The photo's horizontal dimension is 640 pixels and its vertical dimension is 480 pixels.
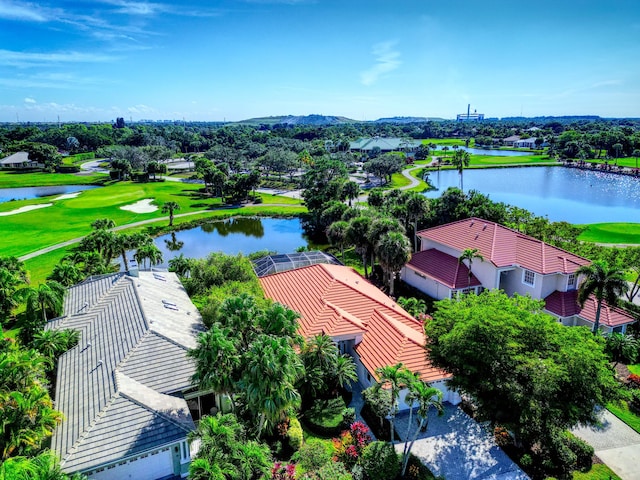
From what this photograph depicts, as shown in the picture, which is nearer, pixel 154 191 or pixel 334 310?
pixel 334 310

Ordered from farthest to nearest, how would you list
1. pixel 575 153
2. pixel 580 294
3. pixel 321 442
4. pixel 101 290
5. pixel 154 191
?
pixel 575 153 < pixel 154 191 < pixel 101 290 < pixel 580 294 < pixel 321 442

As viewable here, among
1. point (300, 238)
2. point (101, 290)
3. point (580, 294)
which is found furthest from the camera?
point (300, 238)

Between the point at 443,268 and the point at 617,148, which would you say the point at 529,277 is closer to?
the point at 443,268

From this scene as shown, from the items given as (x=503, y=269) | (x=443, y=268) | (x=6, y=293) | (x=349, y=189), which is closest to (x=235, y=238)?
(x=349, y=189)

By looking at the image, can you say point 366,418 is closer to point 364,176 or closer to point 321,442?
point 321,442

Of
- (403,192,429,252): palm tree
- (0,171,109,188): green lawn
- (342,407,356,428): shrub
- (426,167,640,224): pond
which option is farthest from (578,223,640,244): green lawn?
(0,171,109,188): green lawn

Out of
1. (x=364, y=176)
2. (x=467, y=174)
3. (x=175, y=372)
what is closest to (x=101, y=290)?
(x=175, y=372)
